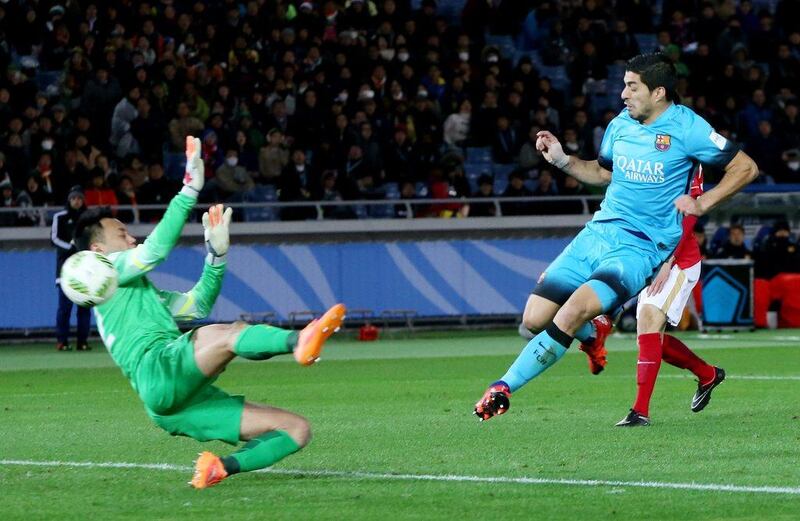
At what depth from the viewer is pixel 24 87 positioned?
23375mm

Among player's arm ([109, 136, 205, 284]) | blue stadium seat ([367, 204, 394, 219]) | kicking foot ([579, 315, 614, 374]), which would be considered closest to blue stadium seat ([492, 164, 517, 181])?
blue stadium seat ([367, 204, 394, 219])

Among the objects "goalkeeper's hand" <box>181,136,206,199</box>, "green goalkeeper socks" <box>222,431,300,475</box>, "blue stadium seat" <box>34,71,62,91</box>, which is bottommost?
"green goalkeeper socks" <box>222,431,300,475</box>

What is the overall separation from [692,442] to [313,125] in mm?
15973

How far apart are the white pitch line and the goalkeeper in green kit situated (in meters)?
0.62

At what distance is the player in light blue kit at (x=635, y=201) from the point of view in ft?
32.2

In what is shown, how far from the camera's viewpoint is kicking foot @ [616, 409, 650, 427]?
10547 mm

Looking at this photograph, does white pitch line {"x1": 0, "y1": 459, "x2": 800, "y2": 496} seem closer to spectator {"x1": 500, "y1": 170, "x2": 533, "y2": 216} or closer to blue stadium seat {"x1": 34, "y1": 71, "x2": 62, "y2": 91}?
spectator {"x1": 500, "y1": 170, "x2": 533, "y2": 216}

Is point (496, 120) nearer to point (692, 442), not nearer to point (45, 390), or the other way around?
point (45, 390)

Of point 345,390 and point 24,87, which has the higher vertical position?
point 24,87

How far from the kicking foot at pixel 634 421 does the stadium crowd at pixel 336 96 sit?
12.8m

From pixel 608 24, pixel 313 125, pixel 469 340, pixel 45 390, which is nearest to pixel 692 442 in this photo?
pixel 45 390

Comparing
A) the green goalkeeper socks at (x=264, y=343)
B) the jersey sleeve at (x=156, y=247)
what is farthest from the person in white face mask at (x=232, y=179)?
the green goalkeeper socks at (x=264, y=343)

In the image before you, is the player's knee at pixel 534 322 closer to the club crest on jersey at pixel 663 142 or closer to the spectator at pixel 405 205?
the club crest on jersey at pixel 663 142

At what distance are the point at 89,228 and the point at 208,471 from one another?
57.4 inches
